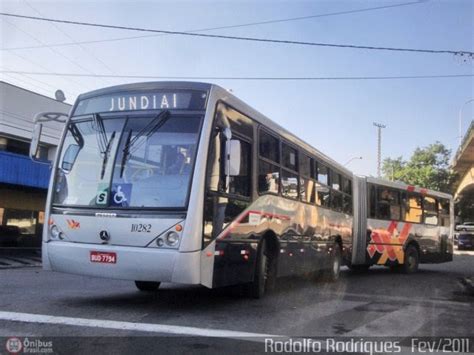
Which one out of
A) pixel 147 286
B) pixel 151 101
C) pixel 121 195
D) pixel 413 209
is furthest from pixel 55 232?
pixel 413 209

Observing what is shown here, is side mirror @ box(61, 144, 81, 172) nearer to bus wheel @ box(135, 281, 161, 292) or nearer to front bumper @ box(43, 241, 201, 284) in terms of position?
front bumper @ box(43, 241, 201, 284)

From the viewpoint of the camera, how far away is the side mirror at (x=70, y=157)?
8047 millimetres

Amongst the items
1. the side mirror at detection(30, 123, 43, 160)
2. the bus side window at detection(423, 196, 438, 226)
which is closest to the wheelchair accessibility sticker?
the side mirror at detection(30, 123, 43, 160)

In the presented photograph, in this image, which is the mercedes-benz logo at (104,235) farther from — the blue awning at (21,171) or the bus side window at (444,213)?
the bus side window at (444,213)

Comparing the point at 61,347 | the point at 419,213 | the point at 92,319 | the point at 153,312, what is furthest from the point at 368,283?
the point at 61,347

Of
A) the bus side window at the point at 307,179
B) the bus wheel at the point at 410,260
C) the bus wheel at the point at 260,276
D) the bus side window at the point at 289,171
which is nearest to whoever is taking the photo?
the bus wheel at the point at 260,276

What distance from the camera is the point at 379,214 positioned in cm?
1711

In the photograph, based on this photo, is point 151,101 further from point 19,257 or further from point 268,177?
point 19,257

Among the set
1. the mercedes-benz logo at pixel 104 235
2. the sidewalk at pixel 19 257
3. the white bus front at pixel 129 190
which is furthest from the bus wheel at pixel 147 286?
the sidewalk at pixel 19 257

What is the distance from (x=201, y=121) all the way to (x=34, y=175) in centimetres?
1410

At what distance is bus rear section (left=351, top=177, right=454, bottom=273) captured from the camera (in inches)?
650

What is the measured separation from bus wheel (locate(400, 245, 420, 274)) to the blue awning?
11.8m

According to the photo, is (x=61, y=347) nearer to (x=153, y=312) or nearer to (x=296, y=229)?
(x=153, y=312)

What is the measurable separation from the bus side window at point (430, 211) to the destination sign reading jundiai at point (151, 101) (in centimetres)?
1312
